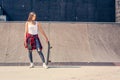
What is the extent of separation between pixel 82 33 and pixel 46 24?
1265mm

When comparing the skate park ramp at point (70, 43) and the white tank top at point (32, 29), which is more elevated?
the white tank top at point (32, 29)

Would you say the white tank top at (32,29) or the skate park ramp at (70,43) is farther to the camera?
the skate park ramp at (70,43)

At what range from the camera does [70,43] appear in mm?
13852
